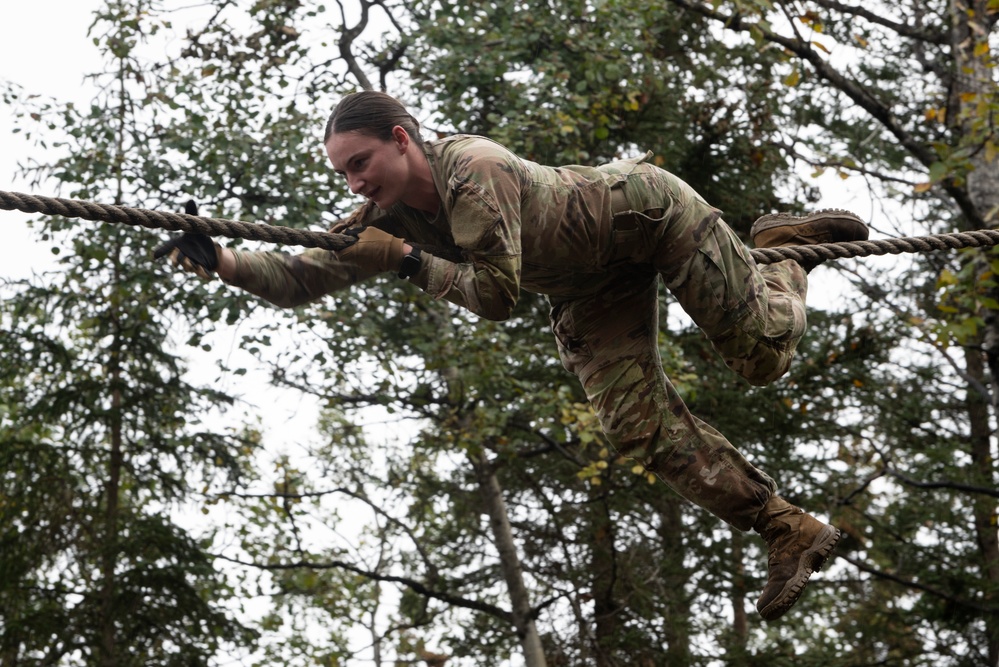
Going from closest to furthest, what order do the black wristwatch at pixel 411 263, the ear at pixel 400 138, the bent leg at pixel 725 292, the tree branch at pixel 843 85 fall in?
the ear at pixel 400 138 → the bent leg at pixel 725 292 → the black wristwatch at pixel 411 263 → the tree branch at pixel 843 85

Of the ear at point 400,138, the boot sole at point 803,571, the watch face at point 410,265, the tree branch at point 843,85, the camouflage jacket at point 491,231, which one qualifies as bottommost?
the boot sole at point 803,571

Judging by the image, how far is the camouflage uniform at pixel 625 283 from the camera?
332 cm

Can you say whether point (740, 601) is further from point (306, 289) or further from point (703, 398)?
point (306, 289)

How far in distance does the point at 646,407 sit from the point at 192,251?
4.65ft

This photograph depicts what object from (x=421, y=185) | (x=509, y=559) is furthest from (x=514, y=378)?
(x=421, y=185)

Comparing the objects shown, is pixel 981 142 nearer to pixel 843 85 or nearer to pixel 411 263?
pixel 843 85

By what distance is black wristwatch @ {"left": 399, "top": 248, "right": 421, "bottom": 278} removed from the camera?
142 inches

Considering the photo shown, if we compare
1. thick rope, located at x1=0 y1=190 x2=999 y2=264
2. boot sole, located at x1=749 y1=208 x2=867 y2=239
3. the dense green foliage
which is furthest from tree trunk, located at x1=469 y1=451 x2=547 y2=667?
thick rope, located at x1=0 y1=190 x2=999 y2=264

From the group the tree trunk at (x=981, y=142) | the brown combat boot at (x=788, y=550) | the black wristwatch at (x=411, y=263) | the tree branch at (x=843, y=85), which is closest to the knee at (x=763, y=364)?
the brown combat boot at (x=788, y=550)

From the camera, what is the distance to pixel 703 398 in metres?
10.9

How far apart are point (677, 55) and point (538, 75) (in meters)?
3.57

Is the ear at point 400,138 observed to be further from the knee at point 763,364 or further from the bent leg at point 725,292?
the knee at point 763,364

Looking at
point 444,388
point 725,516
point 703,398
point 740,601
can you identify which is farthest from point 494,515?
point 725,516

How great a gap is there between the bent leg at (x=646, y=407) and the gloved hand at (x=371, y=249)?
1.88ft
